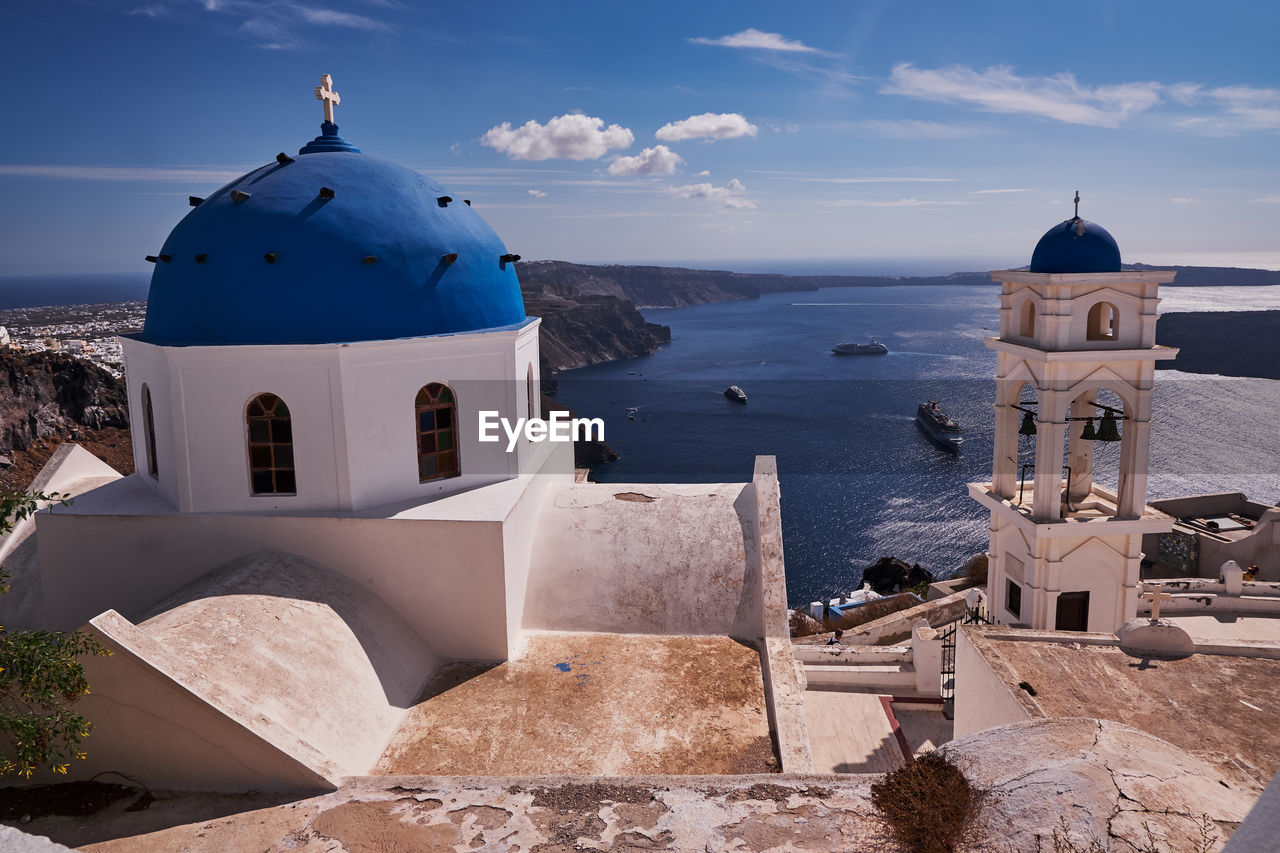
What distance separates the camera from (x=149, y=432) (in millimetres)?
9914

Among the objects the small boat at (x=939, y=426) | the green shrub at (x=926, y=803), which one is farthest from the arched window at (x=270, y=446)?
the small boat at (x=939, y=426)

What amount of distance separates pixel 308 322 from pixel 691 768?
583 cm

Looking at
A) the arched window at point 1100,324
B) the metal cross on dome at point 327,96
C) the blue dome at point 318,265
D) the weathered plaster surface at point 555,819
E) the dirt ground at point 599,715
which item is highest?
the metal cross on dome at point 327,96

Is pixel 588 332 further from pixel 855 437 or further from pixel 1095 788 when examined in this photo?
pixel 1095 788

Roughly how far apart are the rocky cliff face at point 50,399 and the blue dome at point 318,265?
26399 millimetres

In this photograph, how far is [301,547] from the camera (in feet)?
28.5

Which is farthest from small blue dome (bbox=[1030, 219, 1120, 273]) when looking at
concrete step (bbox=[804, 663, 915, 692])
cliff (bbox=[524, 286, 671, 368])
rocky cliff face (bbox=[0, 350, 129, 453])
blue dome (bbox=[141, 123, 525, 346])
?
cliff (bbox=[524, 286, 671, 368])

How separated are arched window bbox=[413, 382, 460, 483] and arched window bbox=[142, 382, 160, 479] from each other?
129 inches

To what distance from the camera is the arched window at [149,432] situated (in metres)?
9.79

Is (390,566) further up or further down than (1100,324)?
further down

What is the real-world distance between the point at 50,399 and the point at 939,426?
4837 cm

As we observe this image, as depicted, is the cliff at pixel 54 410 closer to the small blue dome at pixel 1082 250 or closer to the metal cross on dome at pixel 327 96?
the metal cross on dome at pixel 327 96

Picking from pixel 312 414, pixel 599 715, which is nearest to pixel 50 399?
pixel 312 414

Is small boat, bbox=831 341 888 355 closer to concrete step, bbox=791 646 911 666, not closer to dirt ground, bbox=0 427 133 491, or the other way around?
dirt ground, bbox=0 427 133 491
